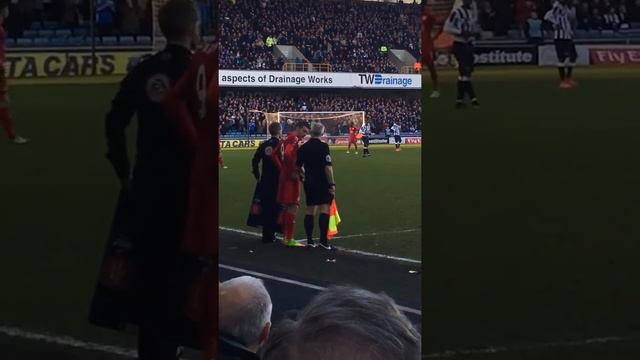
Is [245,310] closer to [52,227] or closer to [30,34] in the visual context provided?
[30,34]

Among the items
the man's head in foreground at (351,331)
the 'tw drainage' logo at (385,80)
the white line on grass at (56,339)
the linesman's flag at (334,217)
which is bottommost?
the white line on grass at (56,339)

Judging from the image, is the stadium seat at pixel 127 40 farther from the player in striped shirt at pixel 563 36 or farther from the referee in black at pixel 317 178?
the player in striped shirt at pixel 563 36

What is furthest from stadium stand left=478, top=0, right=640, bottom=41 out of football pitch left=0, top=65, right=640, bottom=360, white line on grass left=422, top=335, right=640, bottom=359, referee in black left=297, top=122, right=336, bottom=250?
referee in black left=297, top=122, right=336, bottom=250

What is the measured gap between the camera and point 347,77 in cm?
134

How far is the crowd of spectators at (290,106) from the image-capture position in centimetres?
132

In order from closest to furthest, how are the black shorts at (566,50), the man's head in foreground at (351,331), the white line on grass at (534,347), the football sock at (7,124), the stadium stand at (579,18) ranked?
1. the man's head in foreground at (351,331)
2. the football sock at (7,124)
3. the white line on grass at (534,347)
4. the stadium stand at (579,18)
5. the black shorts at (566,50)

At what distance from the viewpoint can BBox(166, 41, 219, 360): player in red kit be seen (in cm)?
134

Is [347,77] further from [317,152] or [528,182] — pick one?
[528,182]

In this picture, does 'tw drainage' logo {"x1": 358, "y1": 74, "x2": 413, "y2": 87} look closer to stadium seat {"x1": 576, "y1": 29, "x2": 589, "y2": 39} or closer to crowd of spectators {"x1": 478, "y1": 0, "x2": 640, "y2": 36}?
crowd of spectators {"x1": 478, "y1": 0, "x2": 640, "y2": 36}

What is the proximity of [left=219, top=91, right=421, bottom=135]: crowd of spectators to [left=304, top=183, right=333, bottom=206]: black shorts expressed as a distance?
0.11 meters

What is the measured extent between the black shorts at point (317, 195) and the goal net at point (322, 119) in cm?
10

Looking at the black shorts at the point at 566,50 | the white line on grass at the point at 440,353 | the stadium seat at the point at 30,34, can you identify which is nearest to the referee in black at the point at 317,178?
the stadium seat at the point at 30,34

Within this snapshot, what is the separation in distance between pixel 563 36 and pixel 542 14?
0.44 ft

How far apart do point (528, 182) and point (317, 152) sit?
3.41 meters
